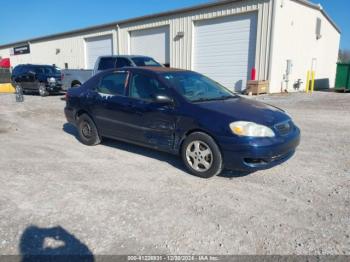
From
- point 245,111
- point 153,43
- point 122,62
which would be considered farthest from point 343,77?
point 245,111

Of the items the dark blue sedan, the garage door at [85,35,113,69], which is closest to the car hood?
the dark blue sedan

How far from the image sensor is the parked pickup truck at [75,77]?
1299cm

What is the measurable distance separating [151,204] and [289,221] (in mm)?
1542

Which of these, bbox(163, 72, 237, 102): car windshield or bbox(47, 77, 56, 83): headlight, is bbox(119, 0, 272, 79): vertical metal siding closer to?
bbox(47, 77, 56, 83): headlight

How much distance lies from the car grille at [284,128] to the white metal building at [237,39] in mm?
11153

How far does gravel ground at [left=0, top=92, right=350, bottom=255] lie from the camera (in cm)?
276

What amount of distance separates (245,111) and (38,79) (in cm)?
1493

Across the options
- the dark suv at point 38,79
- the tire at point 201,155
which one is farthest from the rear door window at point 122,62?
the tire at point 201,155

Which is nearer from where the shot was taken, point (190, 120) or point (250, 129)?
point (250, 129)

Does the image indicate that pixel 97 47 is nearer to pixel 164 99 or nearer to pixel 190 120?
pixel 164 99

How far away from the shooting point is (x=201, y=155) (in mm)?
4227

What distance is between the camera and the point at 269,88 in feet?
49.4

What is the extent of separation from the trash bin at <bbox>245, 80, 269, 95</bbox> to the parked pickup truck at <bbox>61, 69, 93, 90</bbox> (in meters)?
7.60

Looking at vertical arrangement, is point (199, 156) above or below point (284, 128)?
below
